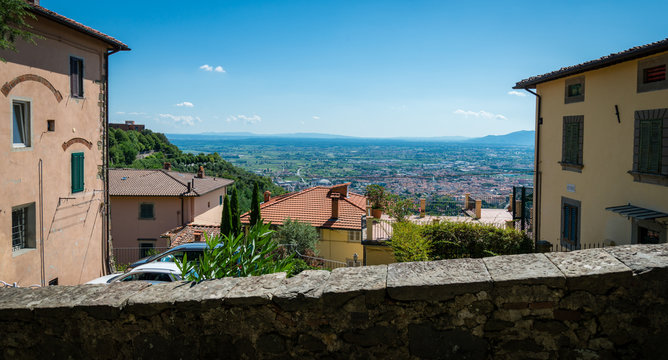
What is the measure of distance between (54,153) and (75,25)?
11.4 feet

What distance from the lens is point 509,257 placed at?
324cm

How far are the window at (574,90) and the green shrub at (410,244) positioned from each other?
7230 millimetres

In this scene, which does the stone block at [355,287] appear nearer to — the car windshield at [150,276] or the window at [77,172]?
the car windshield at [150,276]

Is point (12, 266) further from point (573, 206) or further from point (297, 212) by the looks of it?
point (573, 206)

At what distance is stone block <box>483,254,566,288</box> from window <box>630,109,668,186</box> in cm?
893

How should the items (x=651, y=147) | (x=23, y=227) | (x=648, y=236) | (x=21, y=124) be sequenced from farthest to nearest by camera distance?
(x=23, y=227) → (x=21, y=124) → (x=648, y=236) → (x=651, y=147)

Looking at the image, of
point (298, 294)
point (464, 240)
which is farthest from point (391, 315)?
point (464, 240)

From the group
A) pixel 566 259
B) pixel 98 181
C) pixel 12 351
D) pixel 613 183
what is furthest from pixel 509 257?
pixel 98 181

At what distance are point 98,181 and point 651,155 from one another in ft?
50.8

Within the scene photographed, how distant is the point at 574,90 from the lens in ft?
44.3

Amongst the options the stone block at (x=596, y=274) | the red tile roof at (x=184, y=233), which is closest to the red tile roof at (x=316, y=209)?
the red tile roof at (x=184, y=233)

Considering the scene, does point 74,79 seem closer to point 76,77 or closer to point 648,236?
point 76,77

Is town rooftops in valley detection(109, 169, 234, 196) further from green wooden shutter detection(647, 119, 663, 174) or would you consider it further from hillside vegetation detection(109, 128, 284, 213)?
green wooden shutter detection(647, 119, 663, 174)

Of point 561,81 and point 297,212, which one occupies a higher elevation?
point 561,81
